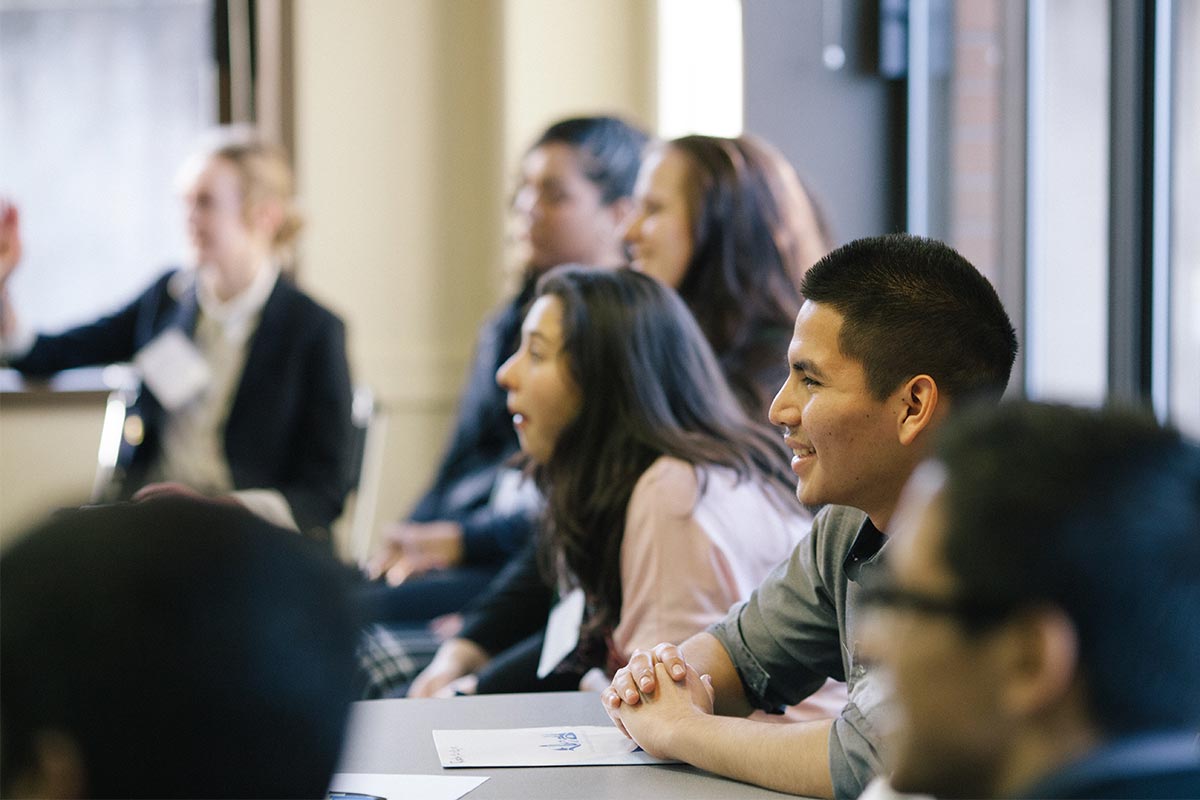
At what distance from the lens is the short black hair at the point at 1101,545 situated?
76 cm

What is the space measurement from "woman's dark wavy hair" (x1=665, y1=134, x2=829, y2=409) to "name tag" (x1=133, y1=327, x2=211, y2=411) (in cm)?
145

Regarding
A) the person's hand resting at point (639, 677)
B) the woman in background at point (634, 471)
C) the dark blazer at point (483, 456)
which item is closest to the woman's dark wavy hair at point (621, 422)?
the woman in background at point (634, 471)

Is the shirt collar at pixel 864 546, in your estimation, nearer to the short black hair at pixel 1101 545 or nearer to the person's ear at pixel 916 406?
the person's ear at pixel 916 406

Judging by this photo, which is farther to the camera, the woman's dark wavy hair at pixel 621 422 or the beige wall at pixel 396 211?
the beige wall at pixel 396 211

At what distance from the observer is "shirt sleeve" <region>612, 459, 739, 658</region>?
1989 mm

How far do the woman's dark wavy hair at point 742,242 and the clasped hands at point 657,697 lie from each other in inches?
45.8

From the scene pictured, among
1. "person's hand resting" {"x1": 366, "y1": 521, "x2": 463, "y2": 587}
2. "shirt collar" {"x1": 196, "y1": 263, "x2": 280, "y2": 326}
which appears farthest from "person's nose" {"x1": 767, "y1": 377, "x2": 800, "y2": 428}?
"shirt collar" {"x1": 196, "y1": 263, "x2": 280, "y2": 326}

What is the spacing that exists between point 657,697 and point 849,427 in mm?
366

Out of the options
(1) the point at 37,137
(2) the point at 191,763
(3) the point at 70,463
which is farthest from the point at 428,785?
(1) the point at 37,137

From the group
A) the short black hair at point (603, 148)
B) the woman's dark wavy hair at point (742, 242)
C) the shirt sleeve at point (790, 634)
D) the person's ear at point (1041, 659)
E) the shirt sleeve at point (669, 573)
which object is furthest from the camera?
the short black hair at point (603, 148)

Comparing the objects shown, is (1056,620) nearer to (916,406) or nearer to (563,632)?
(916,406)

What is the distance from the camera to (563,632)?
6.90 ft

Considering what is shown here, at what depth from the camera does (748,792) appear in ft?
4.58

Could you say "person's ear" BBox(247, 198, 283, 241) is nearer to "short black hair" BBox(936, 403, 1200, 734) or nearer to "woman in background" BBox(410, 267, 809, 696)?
"woman in background" BBox(410, 267, 809, 696)
